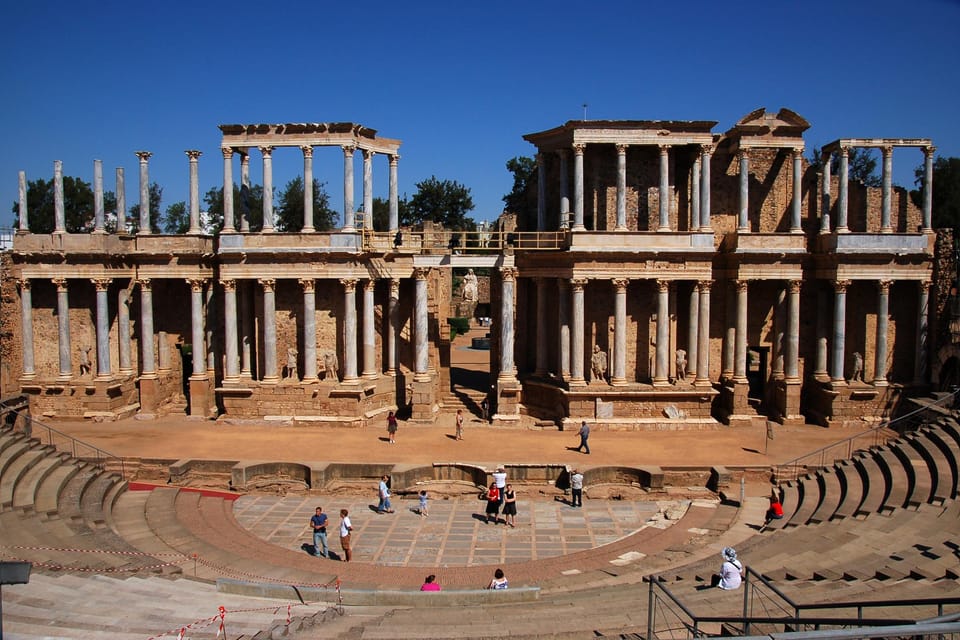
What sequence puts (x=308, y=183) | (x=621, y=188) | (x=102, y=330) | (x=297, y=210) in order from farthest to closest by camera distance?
(x=297, y=210) < (x=102, y=330) < (x=621, y=188) < (x=308, y=183)

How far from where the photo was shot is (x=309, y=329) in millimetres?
31938

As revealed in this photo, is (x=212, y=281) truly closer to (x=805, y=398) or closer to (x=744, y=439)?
(x=744, y=439)

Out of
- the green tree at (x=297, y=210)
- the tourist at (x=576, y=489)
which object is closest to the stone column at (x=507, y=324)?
the tourist at (x=576, y=489)

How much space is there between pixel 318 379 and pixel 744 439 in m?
17.4

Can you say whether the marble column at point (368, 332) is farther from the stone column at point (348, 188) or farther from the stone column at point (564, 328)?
the stone column at point (564, 328)

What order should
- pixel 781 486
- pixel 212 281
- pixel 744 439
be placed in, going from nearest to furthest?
pixel 781 486 < pixel 744 439 < pixel 212 281

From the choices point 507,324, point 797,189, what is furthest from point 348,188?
point 797,189

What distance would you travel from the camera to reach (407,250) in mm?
32656

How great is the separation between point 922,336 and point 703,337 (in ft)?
29.9

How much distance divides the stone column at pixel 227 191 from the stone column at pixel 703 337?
19723 mm

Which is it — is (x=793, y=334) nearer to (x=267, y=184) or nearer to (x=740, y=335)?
(x=740, y=335)

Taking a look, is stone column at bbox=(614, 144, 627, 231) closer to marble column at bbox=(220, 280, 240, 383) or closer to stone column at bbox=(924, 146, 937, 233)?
stone column at bbox=(924, 146, 937, 233)

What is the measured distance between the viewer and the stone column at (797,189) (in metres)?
32.1

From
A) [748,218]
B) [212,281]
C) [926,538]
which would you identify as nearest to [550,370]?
[748,218]
